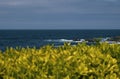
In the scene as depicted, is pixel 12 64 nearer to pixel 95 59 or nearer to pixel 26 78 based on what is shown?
pixel 26 78

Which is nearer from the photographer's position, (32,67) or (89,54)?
(32,67)

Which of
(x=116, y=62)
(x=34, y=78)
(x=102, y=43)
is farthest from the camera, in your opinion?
(x=102, y=43)

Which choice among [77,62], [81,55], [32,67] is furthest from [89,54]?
[32,67]

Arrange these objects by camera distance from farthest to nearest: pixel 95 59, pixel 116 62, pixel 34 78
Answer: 1. pixel 116 62
2. pixel 95 59
3. pixel 34 78

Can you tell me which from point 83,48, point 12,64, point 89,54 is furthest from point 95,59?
point 12,64

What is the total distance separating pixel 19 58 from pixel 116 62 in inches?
81.4

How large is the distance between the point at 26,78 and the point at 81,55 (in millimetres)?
1455

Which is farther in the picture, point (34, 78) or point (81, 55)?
point (81, 55)

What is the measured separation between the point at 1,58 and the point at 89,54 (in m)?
1.81

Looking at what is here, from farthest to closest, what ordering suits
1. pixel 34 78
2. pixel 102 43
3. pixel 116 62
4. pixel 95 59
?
pixel 102 43, pixel 116 62, pixel 95 59, pixel 34 78

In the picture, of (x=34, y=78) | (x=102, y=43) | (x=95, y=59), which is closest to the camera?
(x=34, y=78)

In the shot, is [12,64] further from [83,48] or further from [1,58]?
[83,48]

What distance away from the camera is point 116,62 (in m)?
9.04

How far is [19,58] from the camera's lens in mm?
8453
